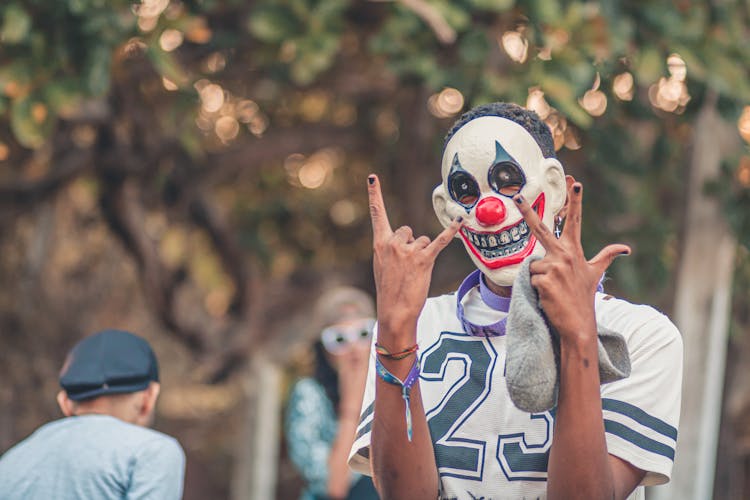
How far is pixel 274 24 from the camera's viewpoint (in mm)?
4160

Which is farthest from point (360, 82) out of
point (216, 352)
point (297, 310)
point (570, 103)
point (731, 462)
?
point (731, 462)

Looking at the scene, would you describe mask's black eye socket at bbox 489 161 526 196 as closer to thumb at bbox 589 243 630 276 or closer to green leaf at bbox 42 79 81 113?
thumb at bbox 589 243 630 276

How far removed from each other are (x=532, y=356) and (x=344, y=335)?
2.27 m

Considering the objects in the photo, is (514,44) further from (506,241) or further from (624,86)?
(506,241)

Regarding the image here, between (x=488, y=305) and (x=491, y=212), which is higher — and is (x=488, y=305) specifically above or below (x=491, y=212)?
below

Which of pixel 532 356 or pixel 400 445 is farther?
pixel 400 445

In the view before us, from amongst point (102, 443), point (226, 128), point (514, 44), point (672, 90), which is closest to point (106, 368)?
point (102, 443)

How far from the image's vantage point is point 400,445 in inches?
68.8

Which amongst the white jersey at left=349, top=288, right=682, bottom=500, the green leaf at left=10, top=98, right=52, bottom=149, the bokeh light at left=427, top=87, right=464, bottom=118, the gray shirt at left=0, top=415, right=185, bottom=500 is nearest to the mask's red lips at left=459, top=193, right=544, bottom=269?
the white jersey at left=349, top=288, right=682, bottom=500

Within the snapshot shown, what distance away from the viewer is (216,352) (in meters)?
5.98

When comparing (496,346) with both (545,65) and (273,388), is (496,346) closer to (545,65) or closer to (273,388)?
(545,65)

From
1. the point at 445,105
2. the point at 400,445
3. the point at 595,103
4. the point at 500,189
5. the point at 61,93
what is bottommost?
the point at 400,445

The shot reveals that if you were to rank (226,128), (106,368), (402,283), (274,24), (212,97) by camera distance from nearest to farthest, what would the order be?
(402,283) → (106,368) → (274,24) → (212,97) → (226,128)

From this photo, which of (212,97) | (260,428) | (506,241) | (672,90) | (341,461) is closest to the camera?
(506,241)
